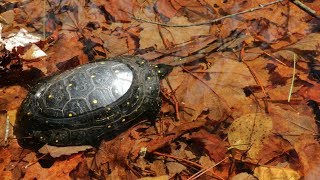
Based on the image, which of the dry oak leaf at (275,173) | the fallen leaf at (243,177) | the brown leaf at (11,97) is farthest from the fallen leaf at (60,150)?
the dry oak leaf at (275,173)

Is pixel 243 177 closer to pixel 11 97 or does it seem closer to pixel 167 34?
pixel 167 34

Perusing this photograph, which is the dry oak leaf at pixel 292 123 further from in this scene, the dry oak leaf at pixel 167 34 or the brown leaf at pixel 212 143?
the dry oak leaf at pixel 167 34

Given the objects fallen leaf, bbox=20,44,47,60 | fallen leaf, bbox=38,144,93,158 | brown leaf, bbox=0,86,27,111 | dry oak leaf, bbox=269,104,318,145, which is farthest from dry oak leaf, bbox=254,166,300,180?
fallen leaf, bbox=20,44,47,60

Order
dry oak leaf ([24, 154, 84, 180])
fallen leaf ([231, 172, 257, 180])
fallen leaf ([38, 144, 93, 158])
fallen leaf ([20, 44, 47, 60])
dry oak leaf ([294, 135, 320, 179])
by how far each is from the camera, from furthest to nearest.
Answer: fallen leaf ([20, 44, 47, 60])
fallen leaf ([38, 144, 93, 158])
dry oak leaf ([24, 154, 84, 180])
fallen leaf ([231, 172, 257, 180])
dry oak leaf ([294, 135, 320, 179])

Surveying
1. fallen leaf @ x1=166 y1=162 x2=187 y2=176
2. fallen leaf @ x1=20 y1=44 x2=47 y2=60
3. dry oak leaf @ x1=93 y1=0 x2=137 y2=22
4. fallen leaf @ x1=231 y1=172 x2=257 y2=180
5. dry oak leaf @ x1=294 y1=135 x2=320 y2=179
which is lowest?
fallen leaf @ x1=166 y1=162 x2=187 y2=176

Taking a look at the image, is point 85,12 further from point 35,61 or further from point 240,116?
point 240,116

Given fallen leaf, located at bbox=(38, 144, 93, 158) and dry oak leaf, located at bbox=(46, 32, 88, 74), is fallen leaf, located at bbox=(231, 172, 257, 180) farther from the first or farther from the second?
dry oak leaf, located at bbox=(46, 32, 88, 74)
